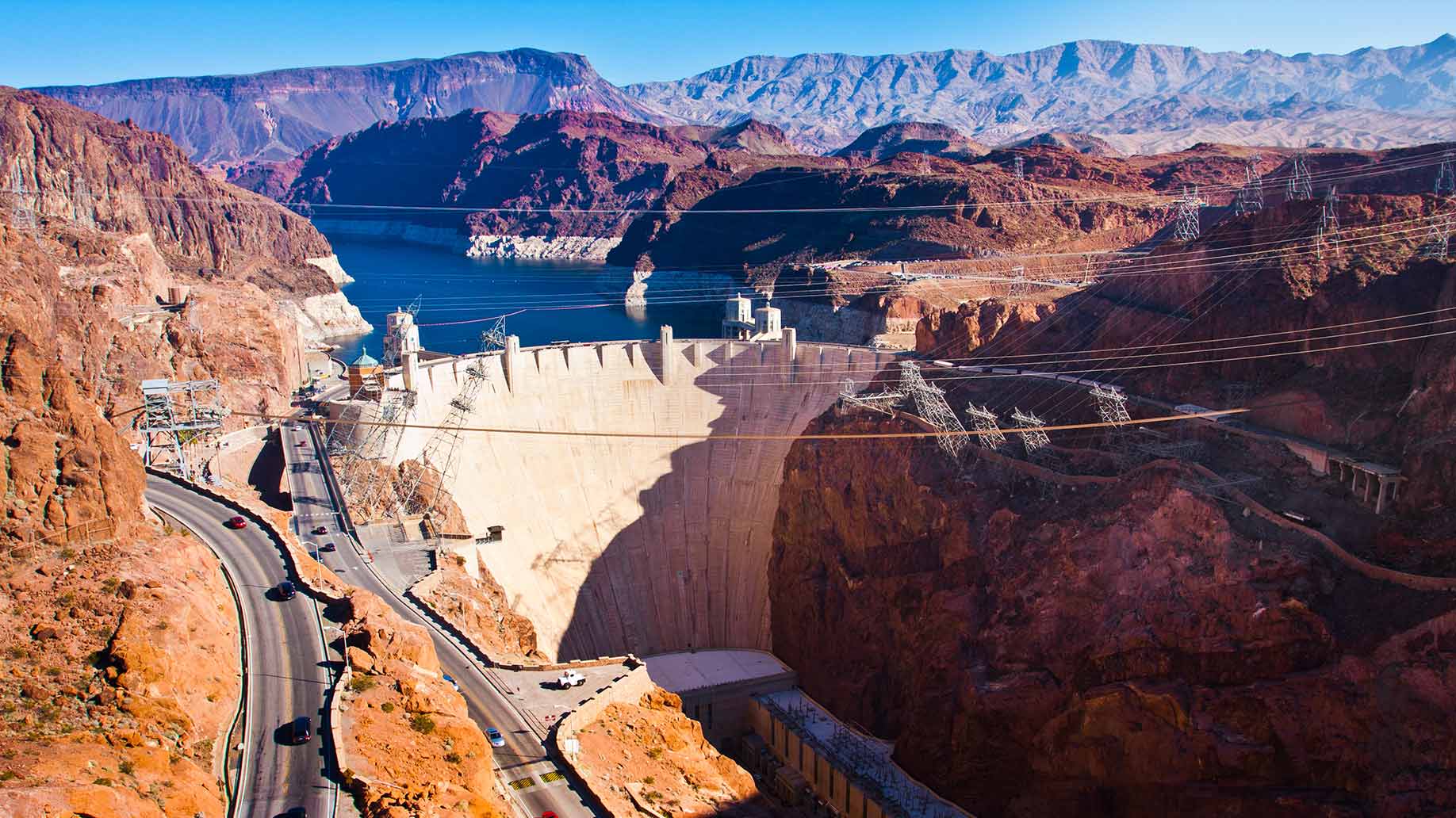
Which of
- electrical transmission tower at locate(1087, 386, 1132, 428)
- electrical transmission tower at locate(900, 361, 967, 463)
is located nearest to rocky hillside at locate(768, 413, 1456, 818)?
electrical transmission tower at locate(900, 361, 967, 463)

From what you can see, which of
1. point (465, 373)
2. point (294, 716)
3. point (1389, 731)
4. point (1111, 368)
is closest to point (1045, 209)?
point (1111, 368)

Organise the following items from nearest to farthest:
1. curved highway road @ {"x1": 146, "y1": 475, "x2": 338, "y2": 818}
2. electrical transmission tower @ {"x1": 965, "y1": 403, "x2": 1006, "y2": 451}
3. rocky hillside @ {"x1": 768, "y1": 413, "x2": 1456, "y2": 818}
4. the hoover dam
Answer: curved highway road @ {"x1": 146, "y1": 475, "x2": 338, "y2": 818} < rocky hillside @ {"x1": 768, "y1": 413, "x2": 1456, "y2": 818} < electrical transmission tower @ {"x1": 965, "y1": 403, "x2": 1006, "y2": 451} < the hoover dam

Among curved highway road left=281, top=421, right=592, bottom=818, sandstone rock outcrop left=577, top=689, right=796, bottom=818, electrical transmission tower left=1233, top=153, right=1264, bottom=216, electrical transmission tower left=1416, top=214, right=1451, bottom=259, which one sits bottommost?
sandstone rock outcrop left=577, top=689, right=796, bottom=818

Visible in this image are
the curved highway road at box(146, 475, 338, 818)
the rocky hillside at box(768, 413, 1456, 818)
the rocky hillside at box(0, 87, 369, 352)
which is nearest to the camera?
the curved highway road at box(146, 475, 338, 818)

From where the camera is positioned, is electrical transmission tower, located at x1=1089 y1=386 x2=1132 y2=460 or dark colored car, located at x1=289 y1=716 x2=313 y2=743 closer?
dark colored car, located at x1=289 y1=716 x2=313 y2=743

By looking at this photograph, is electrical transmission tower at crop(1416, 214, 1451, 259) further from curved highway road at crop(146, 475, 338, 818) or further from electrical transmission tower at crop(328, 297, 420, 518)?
electrical transmission tower at crop(328, 297, 420, 518)

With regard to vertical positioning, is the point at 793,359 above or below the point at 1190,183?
below

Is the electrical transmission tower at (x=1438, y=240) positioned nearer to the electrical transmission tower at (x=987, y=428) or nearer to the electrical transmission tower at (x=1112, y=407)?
the electrical transmission tower at (x=1112, y=407)

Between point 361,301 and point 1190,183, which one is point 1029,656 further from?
point 361,301
